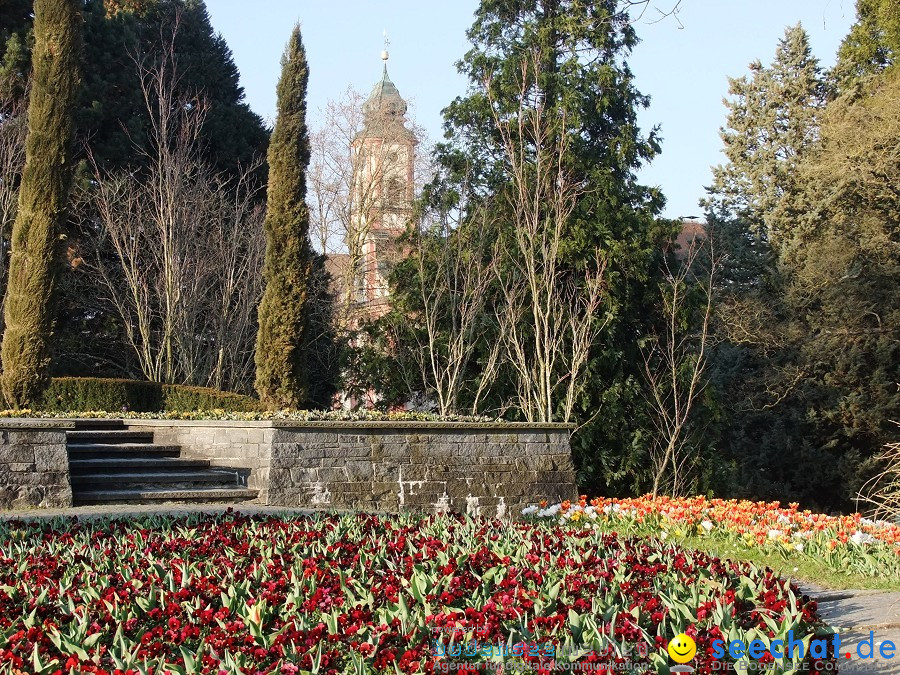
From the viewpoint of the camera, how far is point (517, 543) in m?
5.50

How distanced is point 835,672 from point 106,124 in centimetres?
1861

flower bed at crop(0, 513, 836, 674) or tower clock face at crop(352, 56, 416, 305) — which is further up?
tower clock face at crop(352, 56, 416, 305)

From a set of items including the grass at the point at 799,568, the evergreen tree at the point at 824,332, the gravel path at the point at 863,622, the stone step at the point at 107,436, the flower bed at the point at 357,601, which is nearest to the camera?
the flower bed at the point at 357,601

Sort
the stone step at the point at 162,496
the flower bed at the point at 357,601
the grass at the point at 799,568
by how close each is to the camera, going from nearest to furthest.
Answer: the flower bed at the point at 357,601 < the grass at the point at 799,568 < the stone step at the point at 162,496

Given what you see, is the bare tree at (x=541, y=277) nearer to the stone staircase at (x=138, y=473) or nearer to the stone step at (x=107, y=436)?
the stone staircase at (x=138, y=473)

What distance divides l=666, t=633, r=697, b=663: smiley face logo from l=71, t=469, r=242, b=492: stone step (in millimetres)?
6701

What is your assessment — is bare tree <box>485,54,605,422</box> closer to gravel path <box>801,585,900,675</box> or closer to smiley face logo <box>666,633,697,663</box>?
gravel path <box>801,585,900,675</box>

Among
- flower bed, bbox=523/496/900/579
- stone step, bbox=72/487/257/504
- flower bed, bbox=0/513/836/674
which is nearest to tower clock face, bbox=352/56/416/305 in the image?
stone step, bbox=72/487/257/504

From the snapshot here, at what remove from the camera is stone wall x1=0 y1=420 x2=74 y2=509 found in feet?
26.2

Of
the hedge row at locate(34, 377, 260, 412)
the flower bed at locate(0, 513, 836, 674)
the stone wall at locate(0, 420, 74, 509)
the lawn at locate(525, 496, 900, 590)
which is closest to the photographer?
the flower bed at locate(0, 513, 836, 674)

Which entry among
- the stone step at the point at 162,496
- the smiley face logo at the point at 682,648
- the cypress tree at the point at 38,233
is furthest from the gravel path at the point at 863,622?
the cypress tree at the point at 38,233

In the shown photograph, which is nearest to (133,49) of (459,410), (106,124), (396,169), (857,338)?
(106,124)

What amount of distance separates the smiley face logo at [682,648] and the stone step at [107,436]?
817 cm

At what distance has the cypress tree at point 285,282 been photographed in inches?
497
